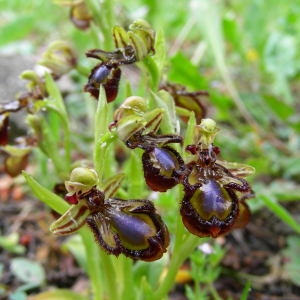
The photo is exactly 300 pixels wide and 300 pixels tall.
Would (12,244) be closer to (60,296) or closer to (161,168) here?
(60,296)

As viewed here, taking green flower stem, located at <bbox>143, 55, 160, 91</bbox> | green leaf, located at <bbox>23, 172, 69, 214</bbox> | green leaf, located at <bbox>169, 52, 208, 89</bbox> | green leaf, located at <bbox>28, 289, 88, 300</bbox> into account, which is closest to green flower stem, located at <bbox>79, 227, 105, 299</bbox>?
green leaf, located at <bbox>28, 289, 88, 300</bbox>

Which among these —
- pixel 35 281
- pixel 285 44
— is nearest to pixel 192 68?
pixel 285 44

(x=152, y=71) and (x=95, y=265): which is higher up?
(x=152, y=71)

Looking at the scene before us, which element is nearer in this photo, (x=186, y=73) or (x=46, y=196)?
(x=46, y=196)

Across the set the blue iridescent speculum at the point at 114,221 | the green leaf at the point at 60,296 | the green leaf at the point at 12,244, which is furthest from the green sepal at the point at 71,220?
the green leaf at the point at 12,244

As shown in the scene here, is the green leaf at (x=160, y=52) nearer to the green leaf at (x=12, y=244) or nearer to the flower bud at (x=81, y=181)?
the flower bud at (x=81, y=181)

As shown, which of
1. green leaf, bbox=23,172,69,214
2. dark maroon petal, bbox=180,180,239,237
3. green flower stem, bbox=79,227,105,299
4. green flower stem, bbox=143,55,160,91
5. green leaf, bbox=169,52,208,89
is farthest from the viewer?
green leaf, bbox=169,52,208,89

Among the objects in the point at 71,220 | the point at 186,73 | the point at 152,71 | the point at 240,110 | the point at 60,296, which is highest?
the point at 186,73

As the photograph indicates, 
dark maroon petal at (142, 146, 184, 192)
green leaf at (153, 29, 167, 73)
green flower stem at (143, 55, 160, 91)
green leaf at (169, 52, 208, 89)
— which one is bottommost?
dark maroon petal at (142, 146, 184, 192)

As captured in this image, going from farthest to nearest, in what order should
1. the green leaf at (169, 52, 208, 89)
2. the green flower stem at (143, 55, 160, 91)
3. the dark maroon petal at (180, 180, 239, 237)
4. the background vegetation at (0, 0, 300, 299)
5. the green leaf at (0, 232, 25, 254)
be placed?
the green leaf at (169, 52, 208, 89) → the green leaf at (0, 232, 25, 254) → the background vegetation at (0, 0, 300, 299) → the green flower stem at (143, 55, 160, 91) → the dark maroon petal at (180, 180, 239, 237)

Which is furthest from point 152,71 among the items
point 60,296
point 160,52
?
point 60,296

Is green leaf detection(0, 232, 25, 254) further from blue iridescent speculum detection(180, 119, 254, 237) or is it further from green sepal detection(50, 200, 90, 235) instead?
blue iridescent speculum detection(180, 119, 254, 237)
